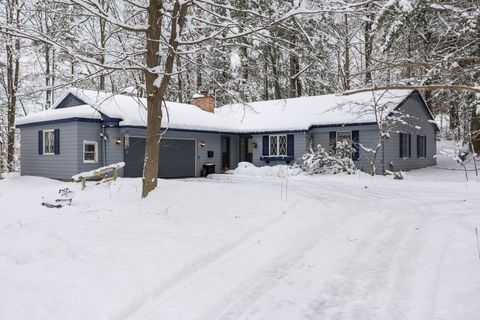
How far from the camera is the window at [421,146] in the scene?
22.4m

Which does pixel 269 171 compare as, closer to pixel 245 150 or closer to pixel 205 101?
pixel 245 150

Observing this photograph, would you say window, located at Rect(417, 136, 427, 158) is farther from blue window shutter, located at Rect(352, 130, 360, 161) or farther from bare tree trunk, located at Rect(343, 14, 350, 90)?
bare tree trunk, located at Rect(343, 14, 350, 90)

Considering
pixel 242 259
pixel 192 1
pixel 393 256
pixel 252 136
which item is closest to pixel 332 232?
pixel 393 256

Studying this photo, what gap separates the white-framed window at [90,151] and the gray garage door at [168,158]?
1.24 metres

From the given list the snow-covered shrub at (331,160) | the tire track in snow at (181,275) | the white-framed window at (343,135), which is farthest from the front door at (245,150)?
the tire track in snow at (181,275)

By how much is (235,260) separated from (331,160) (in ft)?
43.4

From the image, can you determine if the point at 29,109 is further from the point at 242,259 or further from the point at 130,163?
the point at 242,259

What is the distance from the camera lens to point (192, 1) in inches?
344

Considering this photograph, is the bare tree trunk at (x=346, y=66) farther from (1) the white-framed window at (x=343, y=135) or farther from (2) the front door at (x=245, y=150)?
(2) the front door at (x=245, y=150)

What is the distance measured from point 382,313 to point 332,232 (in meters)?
3.43

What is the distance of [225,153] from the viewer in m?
22.0

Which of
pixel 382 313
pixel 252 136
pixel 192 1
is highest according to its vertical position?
pixel 192 1

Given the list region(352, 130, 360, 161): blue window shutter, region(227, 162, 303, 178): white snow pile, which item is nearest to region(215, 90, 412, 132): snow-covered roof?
region(352, 130, 360, 161): blue window shutter

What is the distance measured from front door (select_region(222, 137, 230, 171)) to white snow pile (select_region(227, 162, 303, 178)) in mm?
1772
